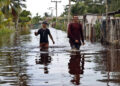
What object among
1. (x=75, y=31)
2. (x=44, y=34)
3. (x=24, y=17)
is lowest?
(x=24, y=17)

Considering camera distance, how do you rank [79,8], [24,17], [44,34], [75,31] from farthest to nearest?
[24,17]
[79,8]
[44,34]
[75,31]

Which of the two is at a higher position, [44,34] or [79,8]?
[44,34]

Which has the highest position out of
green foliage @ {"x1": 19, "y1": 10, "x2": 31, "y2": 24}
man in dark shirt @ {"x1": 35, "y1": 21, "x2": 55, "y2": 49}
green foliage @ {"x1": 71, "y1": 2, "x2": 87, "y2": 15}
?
man in dark shirt @ {"x1": 35, "y1": 21, "x2": 55, "y2": 49}

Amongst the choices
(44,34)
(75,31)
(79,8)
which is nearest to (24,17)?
(79,8)

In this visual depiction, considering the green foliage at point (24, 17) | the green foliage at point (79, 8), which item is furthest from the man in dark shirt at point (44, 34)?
the green foliage at point (24, 17)

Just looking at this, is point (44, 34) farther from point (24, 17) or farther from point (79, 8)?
point (24, 17)

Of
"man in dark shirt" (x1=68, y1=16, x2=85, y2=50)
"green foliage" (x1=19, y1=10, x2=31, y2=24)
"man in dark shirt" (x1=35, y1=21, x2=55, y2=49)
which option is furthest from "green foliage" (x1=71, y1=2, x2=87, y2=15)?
"man in dark shirt" (x1=68, y1=16, x2=85, y2=50)

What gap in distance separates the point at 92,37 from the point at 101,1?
47.1m

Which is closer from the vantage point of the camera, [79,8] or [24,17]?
[79,8]

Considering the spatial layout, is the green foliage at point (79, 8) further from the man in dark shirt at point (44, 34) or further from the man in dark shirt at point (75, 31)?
the man in dark shirt at point (75, 31)

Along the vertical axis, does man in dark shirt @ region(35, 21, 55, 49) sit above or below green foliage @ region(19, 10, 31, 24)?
above

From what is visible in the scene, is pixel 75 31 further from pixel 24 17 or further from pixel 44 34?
pixel 24 17

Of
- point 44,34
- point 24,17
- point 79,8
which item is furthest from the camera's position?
point 24,17

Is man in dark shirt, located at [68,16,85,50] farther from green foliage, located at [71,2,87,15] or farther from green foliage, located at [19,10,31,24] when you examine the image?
green foliage, located at [19,10,31,24]
